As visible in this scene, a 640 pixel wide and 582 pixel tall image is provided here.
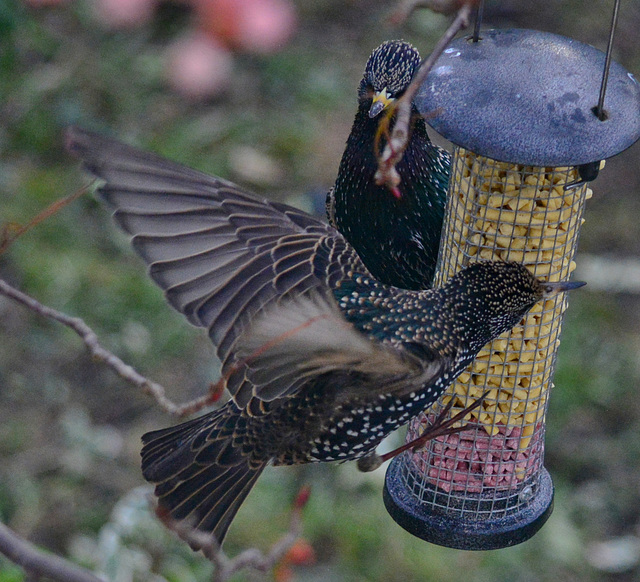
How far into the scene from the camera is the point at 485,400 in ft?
6.85

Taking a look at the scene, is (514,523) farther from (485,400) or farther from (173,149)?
(173,149)

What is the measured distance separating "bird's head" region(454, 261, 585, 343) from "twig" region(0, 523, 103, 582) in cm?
96

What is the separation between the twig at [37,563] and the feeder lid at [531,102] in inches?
34.0

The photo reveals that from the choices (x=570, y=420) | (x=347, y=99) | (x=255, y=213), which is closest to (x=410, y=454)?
(x=255, y=213)

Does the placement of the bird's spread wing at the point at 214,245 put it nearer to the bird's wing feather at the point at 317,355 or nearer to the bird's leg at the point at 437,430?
the bird's wing feather at the point at 317,355

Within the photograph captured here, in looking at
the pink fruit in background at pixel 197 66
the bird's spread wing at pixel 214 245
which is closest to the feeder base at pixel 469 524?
the bird's spread wing at pixel 214 245

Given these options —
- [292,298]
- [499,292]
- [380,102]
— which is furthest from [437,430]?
[380,102]

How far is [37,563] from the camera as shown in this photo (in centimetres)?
112

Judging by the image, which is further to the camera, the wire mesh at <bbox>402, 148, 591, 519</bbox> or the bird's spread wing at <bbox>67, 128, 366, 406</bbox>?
the wire mesh at <bbox>402, 148, 591, 519</bbox>

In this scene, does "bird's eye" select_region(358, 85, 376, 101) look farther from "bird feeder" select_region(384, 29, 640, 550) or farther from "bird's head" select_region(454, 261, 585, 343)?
"bird's head" select_region(454, 261, 585, 343)

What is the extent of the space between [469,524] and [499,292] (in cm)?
51

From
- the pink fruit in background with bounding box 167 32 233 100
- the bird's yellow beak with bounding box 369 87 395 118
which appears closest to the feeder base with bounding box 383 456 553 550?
the bird's yellow beak with bounding box 369 87 395 118

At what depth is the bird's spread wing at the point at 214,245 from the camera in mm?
1759

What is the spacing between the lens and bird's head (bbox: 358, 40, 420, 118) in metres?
2.12
